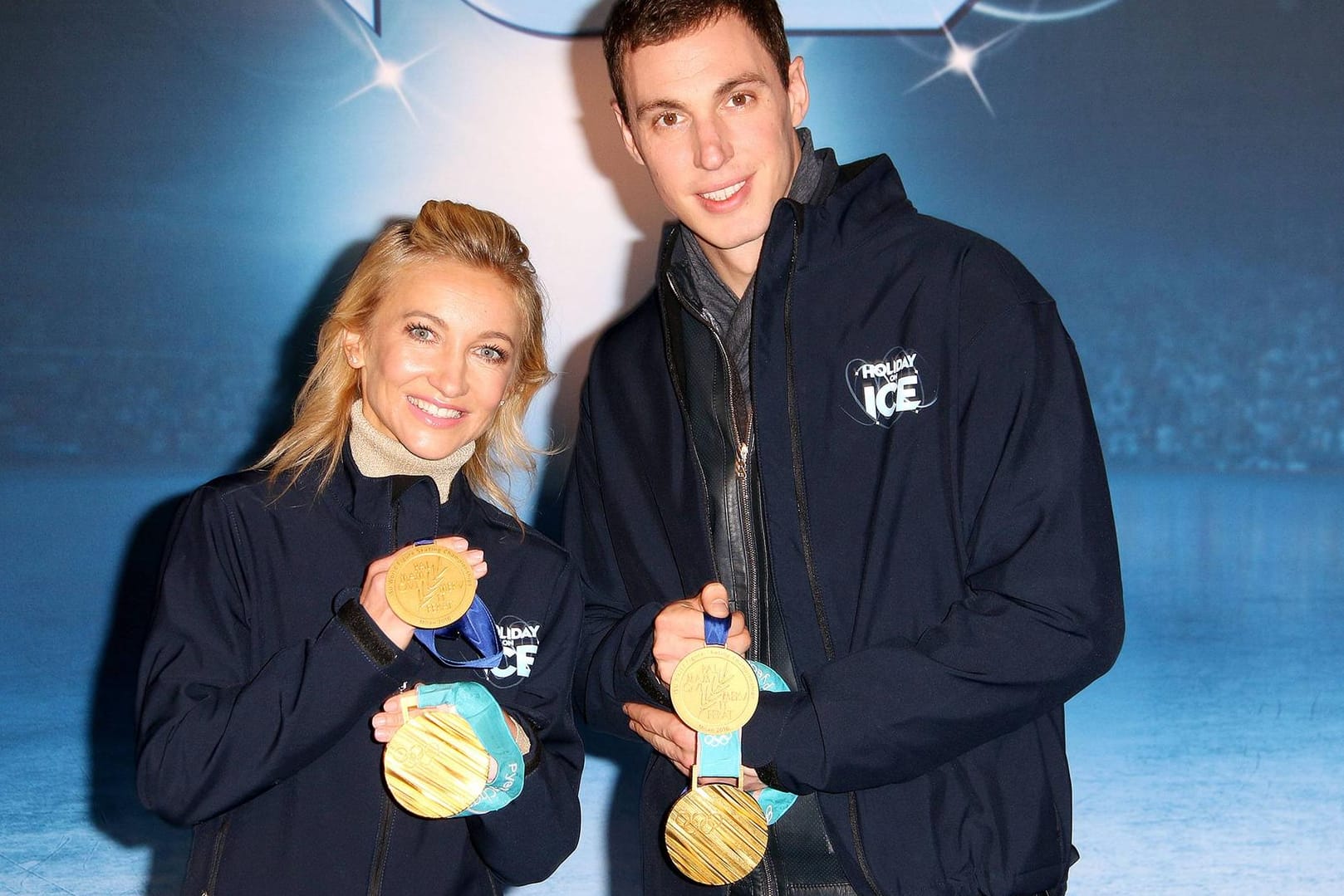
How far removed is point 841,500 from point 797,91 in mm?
690

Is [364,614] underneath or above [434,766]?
above

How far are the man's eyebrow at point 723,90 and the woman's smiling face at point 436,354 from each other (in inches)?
13.2

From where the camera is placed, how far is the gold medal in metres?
1.38

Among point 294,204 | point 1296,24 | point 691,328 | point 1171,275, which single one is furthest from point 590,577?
point 1296,24

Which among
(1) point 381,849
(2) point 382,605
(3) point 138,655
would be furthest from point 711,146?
(3) point 138,655

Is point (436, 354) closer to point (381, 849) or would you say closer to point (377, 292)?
point (377, 292)

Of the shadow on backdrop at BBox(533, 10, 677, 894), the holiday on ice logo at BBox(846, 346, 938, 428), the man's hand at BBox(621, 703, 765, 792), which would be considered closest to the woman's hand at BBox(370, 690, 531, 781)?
the man's hand at BBox(621, 703, 765, 792)

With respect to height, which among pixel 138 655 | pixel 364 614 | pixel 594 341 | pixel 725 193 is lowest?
pixel 138 655

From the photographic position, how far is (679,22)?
1.73 m

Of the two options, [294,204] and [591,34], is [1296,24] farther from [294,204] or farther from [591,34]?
[294,204]

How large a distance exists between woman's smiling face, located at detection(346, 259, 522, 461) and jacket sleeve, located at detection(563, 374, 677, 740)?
0.27 meters

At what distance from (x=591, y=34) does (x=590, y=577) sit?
1.68 m

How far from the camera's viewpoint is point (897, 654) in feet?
Answer: 4.72

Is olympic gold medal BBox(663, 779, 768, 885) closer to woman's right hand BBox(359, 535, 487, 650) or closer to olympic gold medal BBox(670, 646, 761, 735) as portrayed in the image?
olympic gold medal BBox(670, 646, 761, 735)
